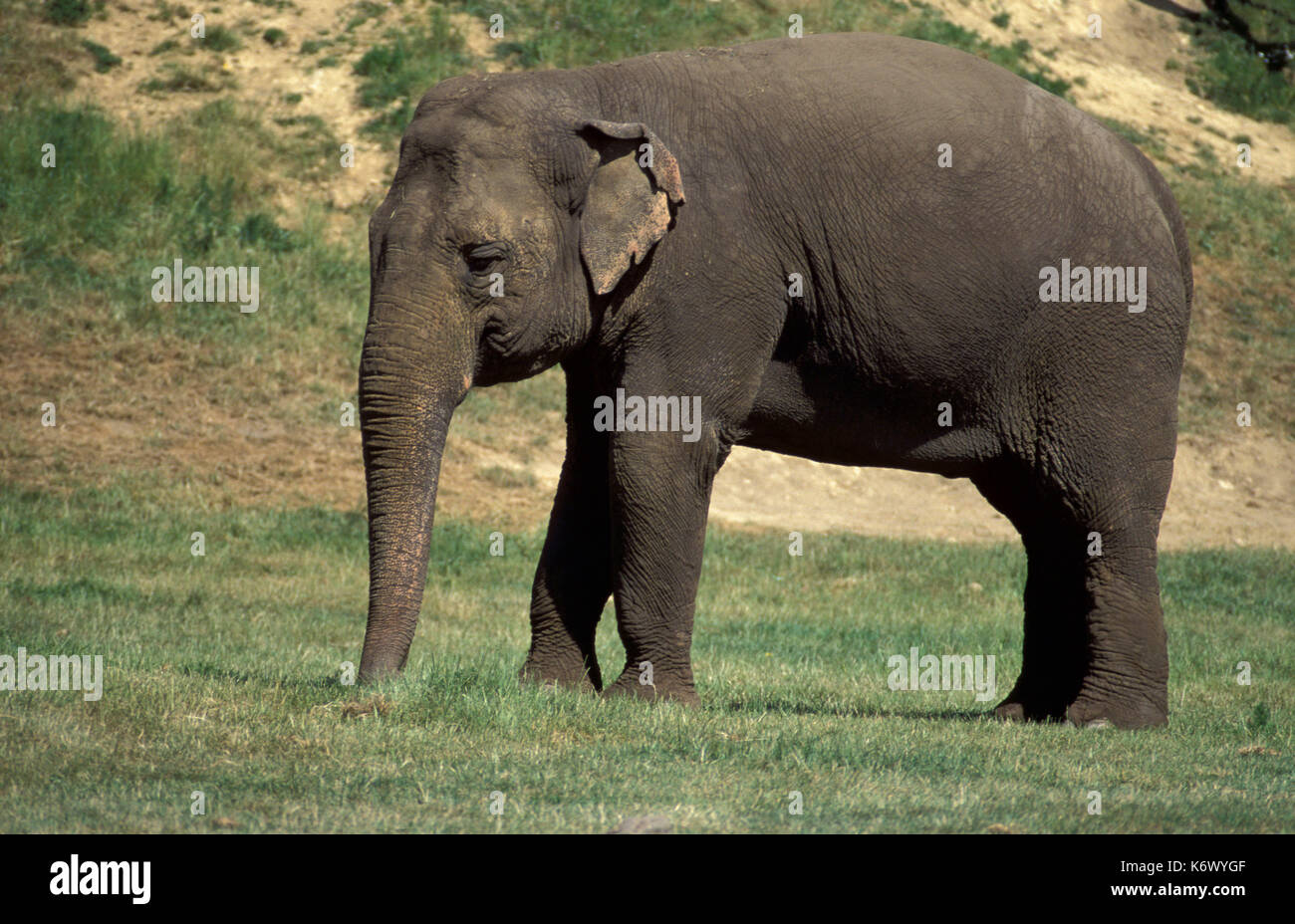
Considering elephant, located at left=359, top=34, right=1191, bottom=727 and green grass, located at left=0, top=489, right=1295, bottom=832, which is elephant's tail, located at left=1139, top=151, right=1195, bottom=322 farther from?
green grass, located at left=0, top=489, right=1295, bottom=832

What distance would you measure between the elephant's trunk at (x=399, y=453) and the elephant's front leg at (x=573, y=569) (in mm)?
1507

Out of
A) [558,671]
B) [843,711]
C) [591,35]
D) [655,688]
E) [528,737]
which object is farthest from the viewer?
[591,35]

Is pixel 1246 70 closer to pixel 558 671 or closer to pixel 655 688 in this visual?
pixel 558 671

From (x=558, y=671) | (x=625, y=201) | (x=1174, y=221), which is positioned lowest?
(x=558, y=671)

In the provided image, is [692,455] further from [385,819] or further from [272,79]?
[272,79]

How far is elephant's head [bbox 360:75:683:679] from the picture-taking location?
8.20 meters

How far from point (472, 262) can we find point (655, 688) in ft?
7.96

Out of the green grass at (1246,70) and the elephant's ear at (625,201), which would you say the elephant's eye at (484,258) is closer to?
the elephant's ear at (625,201)

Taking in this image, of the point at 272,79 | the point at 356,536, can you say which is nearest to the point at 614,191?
the point at 356,536

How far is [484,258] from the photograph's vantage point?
840cm

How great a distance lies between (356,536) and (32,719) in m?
10.9

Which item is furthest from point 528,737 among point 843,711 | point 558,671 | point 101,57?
point 101,57

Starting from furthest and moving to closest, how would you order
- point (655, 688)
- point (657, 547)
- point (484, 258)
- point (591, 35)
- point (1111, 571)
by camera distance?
1. point (591, 35)
2. point (1111, 571)
3. point (655, 688)
4. point (657, 547)
5. point (484, 258)

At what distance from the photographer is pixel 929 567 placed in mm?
19016
